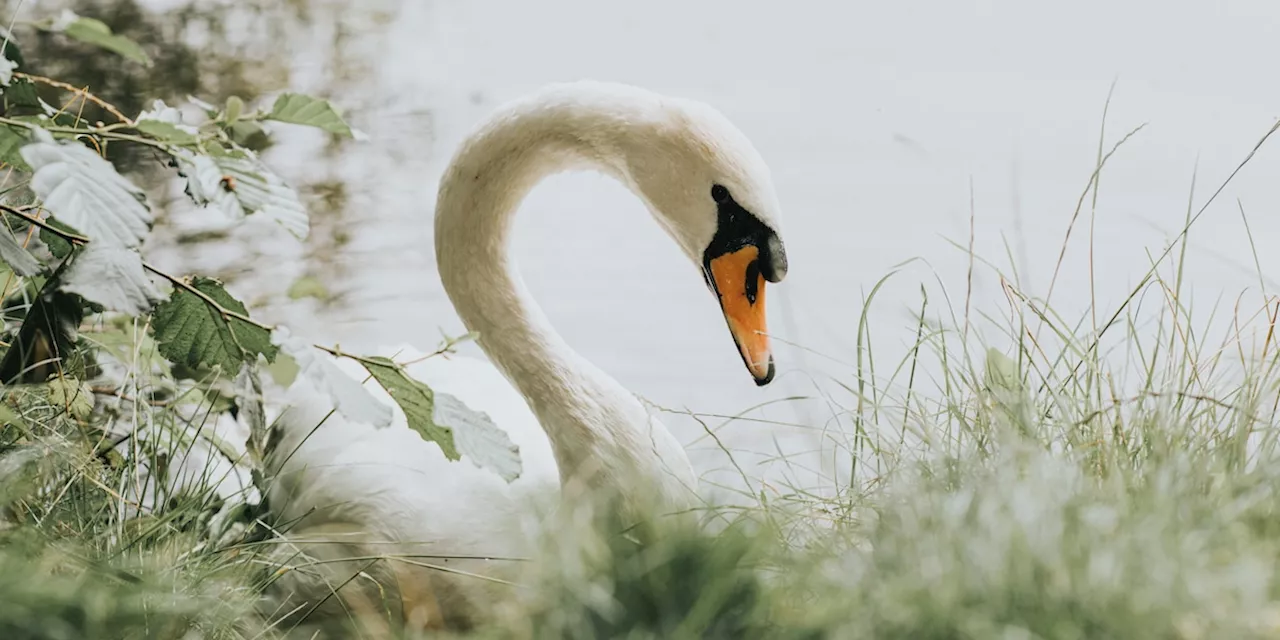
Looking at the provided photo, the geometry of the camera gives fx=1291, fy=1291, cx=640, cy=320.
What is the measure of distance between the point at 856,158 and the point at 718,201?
264 centimetres

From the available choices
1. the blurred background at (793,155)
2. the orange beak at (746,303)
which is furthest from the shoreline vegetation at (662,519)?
the blurred background at (793,155)

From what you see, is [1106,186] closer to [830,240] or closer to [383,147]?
[830,240]

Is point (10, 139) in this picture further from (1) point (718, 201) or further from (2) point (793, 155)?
(2) point (793, 155)

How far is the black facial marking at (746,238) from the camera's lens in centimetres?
182

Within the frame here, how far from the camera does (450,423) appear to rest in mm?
1476

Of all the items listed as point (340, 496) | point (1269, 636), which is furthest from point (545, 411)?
point (1269, 636)

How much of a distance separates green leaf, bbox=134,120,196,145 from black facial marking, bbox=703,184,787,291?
74cm

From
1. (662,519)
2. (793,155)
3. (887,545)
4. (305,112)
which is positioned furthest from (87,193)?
(793,155)

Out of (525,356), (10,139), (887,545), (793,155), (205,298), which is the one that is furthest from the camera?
(793,155)

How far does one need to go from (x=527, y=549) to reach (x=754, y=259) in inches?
27.7

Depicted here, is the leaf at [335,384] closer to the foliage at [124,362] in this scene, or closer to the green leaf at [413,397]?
the foliage at [124,362]

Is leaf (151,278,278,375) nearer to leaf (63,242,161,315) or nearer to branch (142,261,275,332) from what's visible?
branch (142,261,275,332)

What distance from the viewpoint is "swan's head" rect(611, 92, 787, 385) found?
1.80 m

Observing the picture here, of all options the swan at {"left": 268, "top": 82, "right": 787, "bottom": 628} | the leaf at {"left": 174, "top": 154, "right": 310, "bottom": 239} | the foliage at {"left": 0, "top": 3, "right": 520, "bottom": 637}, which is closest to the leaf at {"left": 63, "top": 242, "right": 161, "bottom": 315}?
the foliage at {"left": 0, "top": 3, "right": 520, "bottom": 637}
